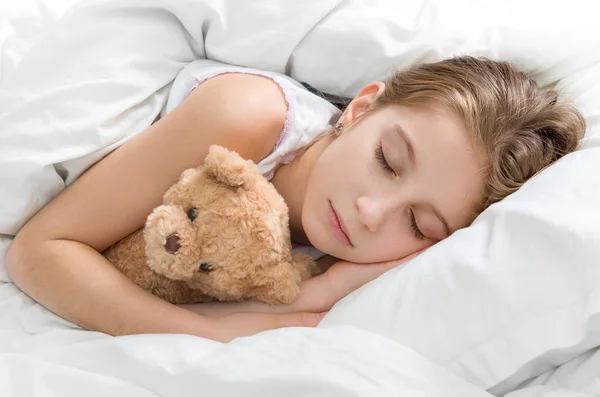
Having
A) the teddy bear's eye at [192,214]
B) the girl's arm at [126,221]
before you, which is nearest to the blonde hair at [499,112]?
the girl's arm at [126,221]

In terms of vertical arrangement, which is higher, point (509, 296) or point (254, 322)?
point (509, 296)

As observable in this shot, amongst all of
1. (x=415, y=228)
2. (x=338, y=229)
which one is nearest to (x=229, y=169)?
(x=338, y=229)

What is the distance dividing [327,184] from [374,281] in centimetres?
17

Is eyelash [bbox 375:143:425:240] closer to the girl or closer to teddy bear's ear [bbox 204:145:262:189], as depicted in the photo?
the girl

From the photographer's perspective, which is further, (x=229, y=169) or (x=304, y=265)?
(x=304, y=265)

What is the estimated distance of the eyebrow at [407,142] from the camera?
911 mm

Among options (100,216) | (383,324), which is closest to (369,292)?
(383,324)

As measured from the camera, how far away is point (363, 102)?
1.06 m

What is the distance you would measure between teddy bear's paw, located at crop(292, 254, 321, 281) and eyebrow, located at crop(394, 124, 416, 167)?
22cm

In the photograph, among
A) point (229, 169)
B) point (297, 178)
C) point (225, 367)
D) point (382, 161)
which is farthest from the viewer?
point (297, 178)

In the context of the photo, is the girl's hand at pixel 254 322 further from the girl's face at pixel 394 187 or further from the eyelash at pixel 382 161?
the eyelash at pixel 382 161

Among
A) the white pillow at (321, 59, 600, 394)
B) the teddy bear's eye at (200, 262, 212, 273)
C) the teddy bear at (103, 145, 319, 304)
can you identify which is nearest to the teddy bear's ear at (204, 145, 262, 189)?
the teddy bear at (103, 145, 319, 304)

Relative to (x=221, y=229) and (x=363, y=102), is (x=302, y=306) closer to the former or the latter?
(x=221, y=229)

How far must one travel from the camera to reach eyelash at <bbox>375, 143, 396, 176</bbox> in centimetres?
92
